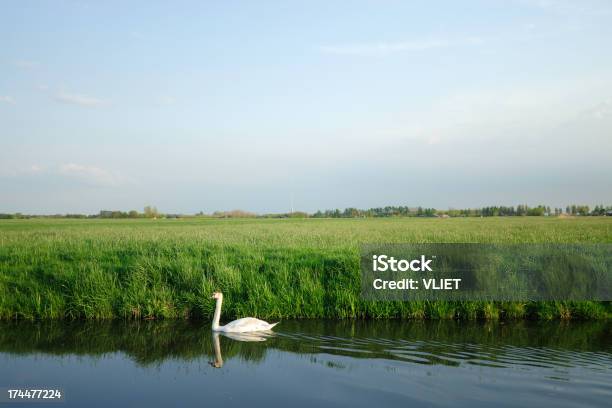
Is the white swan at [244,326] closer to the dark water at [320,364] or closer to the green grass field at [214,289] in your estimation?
the dark water at [320,364]

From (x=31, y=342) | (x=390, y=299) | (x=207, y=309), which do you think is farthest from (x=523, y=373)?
(x=31, y=342)

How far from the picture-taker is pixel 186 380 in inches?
360

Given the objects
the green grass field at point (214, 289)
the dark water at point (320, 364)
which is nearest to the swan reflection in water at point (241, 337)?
the dark water at point (320, 364)

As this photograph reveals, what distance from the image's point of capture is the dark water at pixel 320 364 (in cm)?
814

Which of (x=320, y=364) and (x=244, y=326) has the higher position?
(x=244, y=326)

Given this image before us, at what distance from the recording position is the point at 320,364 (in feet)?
31.9

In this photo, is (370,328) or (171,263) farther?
(171,263)

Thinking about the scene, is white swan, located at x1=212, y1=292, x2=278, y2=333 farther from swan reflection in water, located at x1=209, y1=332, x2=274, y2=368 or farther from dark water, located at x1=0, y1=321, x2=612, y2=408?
dark water, located at x1=0, y1=321, x2=612, y2=408

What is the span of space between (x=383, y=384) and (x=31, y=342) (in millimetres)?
8953

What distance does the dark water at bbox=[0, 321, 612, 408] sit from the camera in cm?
814

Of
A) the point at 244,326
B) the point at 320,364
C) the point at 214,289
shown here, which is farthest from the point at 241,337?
the point at 214,289

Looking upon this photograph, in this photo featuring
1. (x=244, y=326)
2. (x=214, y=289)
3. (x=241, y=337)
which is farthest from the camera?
(x=214, y=289)

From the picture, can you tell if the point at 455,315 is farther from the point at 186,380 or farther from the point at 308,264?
the point at 186,380

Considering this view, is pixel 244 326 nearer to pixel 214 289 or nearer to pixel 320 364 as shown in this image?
pixel 320 364
